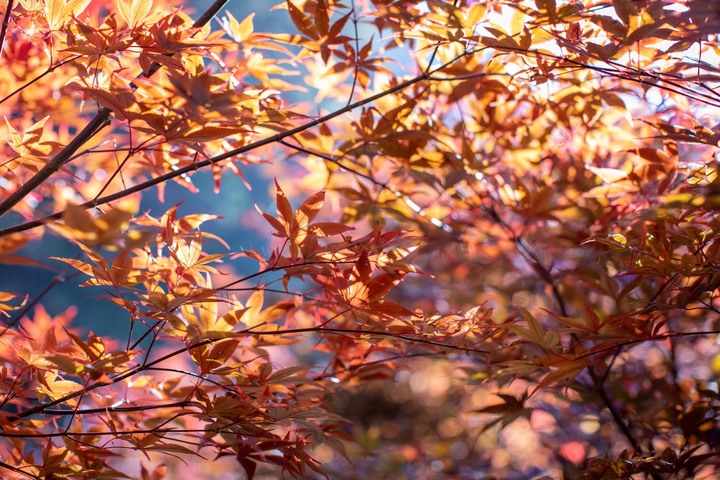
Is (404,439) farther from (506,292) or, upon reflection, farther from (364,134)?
(364,134)

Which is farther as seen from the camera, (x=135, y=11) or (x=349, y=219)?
(x=349, y=219)

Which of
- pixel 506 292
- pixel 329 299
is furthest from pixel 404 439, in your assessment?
pixel 329 299

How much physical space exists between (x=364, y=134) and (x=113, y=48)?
37cm

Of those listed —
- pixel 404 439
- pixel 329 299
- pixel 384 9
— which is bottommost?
pixel 329 299

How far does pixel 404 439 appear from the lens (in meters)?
1.86

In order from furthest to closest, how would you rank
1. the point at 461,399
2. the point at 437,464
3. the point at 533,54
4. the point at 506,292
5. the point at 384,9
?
the point at 461,399
the point at 437,464
the point at 506,292
the point at 384,9
the point at 533,54

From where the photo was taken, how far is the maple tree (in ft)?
1.85

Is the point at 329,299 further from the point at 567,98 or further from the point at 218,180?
the point at 567,98

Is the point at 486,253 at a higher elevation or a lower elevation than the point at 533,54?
higher

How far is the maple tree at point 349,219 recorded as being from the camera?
22.2 inches

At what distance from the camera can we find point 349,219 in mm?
919

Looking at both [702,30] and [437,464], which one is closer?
[702,30]

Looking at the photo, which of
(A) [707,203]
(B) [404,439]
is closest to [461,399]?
(B) [404,439]

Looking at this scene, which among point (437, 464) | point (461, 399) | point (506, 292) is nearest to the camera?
point (506, 292)
